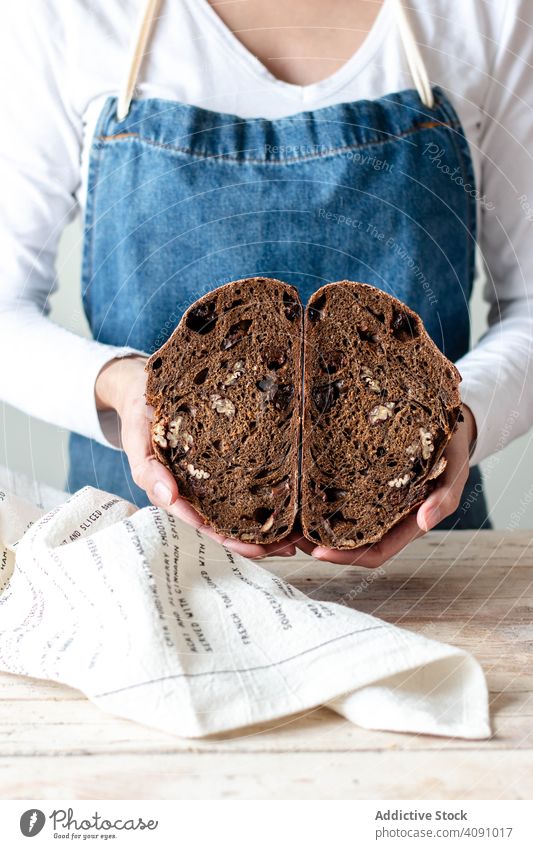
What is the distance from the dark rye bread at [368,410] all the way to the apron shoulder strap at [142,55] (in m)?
0.36

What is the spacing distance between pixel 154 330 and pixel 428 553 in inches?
13.6

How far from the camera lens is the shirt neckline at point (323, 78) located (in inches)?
35.4

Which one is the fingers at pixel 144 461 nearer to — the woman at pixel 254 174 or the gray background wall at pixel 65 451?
the woman at pixel 254 174

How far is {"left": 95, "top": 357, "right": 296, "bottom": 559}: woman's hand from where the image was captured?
0.68 meters

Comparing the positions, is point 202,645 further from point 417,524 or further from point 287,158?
point 287,158

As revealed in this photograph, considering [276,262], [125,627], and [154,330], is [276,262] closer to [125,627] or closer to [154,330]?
[154,330]

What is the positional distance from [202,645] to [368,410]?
217mm

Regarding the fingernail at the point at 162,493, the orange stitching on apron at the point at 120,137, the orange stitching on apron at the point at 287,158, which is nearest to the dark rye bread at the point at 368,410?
the fingernail at the point at 162,493

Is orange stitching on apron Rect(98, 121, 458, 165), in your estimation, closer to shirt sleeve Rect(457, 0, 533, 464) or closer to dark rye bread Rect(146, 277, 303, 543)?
shirt sleeve Rect(457, 0, 533, 464)

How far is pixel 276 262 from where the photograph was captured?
2.65ft

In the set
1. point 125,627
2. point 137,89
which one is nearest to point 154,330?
point 137,89

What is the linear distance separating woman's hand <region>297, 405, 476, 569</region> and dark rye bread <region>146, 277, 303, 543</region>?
0.04 metres

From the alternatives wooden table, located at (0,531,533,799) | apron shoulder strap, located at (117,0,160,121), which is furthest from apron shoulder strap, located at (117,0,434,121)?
wooden table, located at (0,531,533,799)

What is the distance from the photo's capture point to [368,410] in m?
0.67
